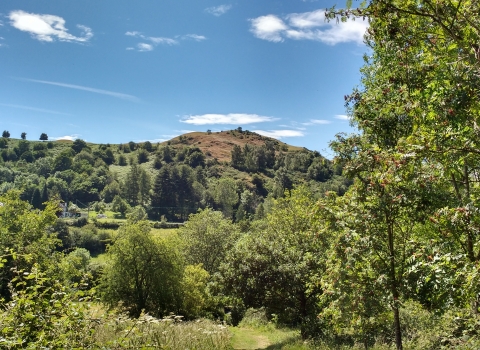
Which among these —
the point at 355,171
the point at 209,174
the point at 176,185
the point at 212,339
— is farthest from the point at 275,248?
the point at 209,174

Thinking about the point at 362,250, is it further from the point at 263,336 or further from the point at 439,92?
the point at 263,336

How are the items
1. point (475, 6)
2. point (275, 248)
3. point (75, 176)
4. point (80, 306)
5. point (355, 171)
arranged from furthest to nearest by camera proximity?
point (75, 176) < point (275, 248) < point (355, 171) < point (475, 6) < point (80, 306)

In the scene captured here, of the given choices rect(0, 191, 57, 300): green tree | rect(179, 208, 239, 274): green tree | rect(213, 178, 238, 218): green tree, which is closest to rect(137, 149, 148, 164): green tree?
rect(213, 178, 238, 218): green tree

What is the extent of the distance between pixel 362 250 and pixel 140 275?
1975 cm

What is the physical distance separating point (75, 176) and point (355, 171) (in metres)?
175

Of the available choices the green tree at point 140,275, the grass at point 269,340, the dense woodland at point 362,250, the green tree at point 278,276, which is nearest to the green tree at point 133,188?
the dense woodland at point 362,250

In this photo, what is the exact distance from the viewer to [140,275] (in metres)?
24.4

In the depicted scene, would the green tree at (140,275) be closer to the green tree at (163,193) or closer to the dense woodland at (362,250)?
the dense woodland at (362,250)

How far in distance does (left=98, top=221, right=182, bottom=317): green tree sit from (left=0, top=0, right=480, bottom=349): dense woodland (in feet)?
0.25

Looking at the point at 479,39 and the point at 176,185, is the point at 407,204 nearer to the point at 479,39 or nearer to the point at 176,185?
the point at 479,39

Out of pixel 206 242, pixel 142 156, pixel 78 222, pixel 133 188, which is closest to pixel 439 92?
pixel 206 242

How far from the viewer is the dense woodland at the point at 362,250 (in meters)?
5.49

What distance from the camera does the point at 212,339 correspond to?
14578 millimetres

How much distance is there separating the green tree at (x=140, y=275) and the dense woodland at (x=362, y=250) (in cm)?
8
